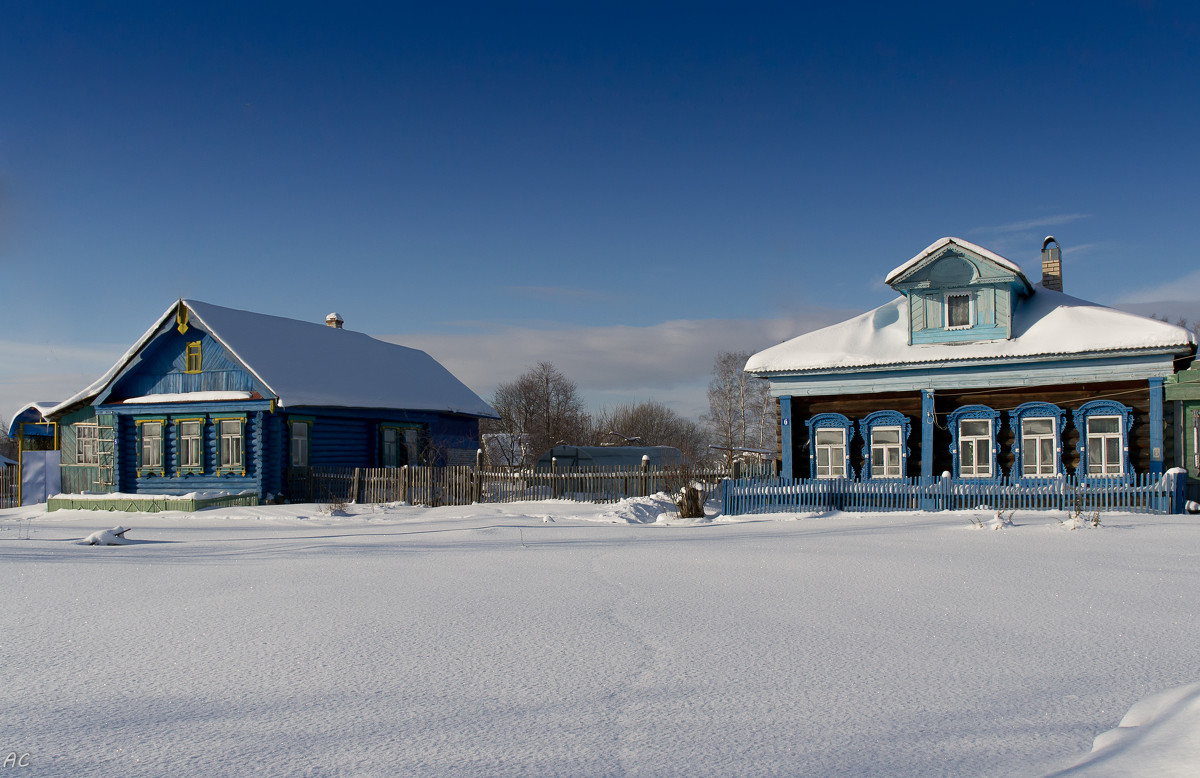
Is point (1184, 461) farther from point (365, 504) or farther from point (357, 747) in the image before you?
point (357, 747)

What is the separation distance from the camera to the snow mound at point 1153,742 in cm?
333

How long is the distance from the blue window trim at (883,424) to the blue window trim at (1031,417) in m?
2.21

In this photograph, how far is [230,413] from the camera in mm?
23906

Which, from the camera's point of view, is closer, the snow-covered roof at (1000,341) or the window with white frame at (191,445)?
the snow-covered roof at (1000,341)

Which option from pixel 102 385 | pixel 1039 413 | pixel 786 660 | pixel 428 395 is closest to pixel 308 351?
pixel 428 395

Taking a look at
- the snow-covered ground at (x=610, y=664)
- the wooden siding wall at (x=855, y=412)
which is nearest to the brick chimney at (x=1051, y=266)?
the wooden siding wall at (x=855, y=412)

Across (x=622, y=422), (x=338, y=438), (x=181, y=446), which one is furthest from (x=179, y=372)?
(x=622, y=422)

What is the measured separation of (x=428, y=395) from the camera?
97.0ft

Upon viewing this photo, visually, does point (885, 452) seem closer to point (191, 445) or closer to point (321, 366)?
point (321, 366)

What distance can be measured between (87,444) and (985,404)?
87.2 feet

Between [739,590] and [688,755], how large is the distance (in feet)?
13.8

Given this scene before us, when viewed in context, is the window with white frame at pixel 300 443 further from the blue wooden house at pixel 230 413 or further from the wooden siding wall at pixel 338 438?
the wooden siding wall at pixel 338 438

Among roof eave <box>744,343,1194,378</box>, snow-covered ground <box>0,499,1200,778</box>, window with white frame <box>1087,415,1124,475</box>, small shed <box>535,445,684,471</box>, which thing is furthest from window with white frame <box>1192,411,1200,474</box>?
small shed <box>535,445,684,471</box>

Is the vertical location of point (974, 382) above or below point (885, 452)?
above
